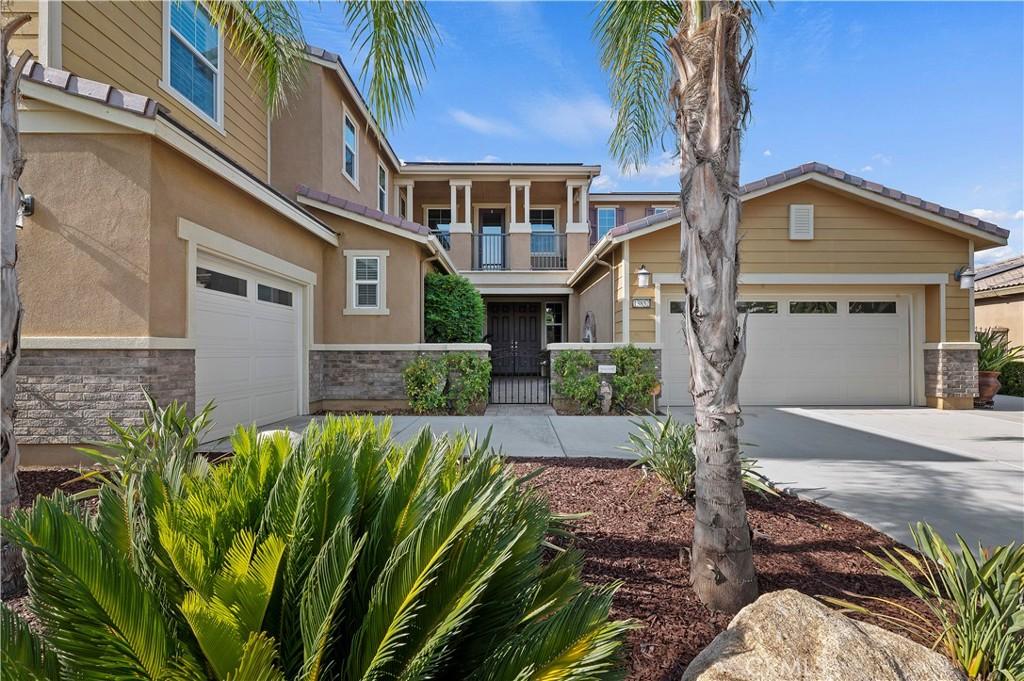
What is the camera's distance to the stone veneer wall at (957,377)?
9.62 meters

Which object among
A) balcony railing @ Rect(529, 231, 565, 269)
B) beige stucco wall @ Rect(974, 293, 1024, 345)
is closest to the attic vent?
balcony railing @ Rect(529, 231, 565, 269)

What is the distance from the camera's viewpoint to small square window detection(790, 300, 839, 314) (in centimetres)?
1009

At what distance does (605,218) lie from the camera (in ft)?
64.8

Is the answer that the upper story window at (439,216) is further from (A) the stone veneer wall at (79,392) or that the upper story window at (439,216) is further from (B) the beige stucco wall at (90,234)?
(A) the stone veneer wall at (79,392)

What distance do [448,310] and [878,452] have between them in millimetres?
8840

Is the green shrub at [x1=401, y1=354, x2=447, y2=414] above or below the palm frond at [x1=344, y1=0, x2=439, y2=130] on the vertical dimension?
below

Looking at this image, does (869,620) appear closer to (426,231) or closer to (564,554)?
(564,554)

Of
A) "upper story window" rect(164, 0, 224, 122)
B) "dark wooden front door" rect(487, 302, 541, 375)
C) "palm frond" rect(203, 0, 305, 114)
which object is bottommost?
"dark wooden front door" rect(487, 302, 541, 375)

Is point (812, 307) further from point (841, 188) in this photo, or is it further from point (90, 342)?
point (90, 342)

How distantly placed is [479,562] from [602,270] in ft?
37.8

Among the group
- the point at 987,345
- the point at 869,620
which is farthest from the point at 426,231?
the point at 987,345

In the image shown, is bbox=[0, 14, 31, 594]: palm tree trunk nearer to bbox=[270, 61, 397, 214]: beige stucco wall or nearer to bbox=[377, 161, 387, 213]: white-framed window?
bbox=[270, 61, 397, 214]: beige stucco wall

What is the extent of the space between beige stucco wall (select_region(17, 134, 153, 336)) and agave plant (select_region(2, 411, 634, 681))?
15.6 ft

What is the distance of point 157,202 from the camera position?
5270 millimetres
